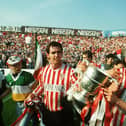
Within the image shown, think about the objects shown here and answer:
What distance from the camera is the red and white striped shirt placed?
3090mm

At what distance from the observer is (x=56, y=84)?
3111 mm

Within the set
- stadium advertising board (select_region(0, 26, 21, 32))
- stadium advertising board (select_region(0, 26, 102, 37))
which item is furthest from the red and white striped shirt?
stadium advertising board (select_region(0, 26, 21, 32))

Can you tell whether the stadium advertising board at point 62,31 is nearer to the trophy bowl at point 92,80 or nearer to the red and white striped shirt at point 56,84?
the red and white striped shirt at point 56,84

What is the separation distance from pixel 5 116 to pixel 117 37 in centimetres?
3619

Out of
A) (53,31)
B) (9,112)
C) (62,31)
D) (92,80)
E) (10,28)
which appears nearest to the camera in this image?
(92,80)

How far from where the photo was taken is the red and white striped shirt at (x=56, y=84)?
3.09 metres

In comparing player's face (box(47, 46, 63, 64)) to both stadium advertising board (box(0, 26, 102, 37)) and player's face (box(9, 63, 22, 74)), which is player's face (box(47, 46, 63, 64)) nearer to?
player's face (box(9, 63, 22, 74))

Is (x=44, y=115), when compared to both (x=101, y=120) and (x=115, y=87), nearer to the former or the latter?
(x=101, y=120)

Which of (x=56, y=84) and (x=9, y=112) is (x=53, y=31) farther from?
(x=56, y=84)

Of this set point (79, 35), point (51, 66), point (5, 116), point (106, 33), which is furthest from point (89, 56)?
point (79, 35)

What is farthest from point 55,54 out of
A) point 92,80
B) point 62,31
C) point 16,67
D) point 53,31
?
point 62,31

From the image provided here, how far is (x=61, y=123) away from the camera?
3.12m

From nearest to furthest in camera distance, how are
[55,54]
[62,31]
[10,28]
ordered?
1. [55,54]
2. [10,28]
3. [62,31]

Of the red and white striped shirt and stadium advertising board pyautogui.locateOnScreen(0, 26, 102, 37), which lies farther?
stadium advertising board pyautogui.locateOnScreen(0, 26, 102, 37)
